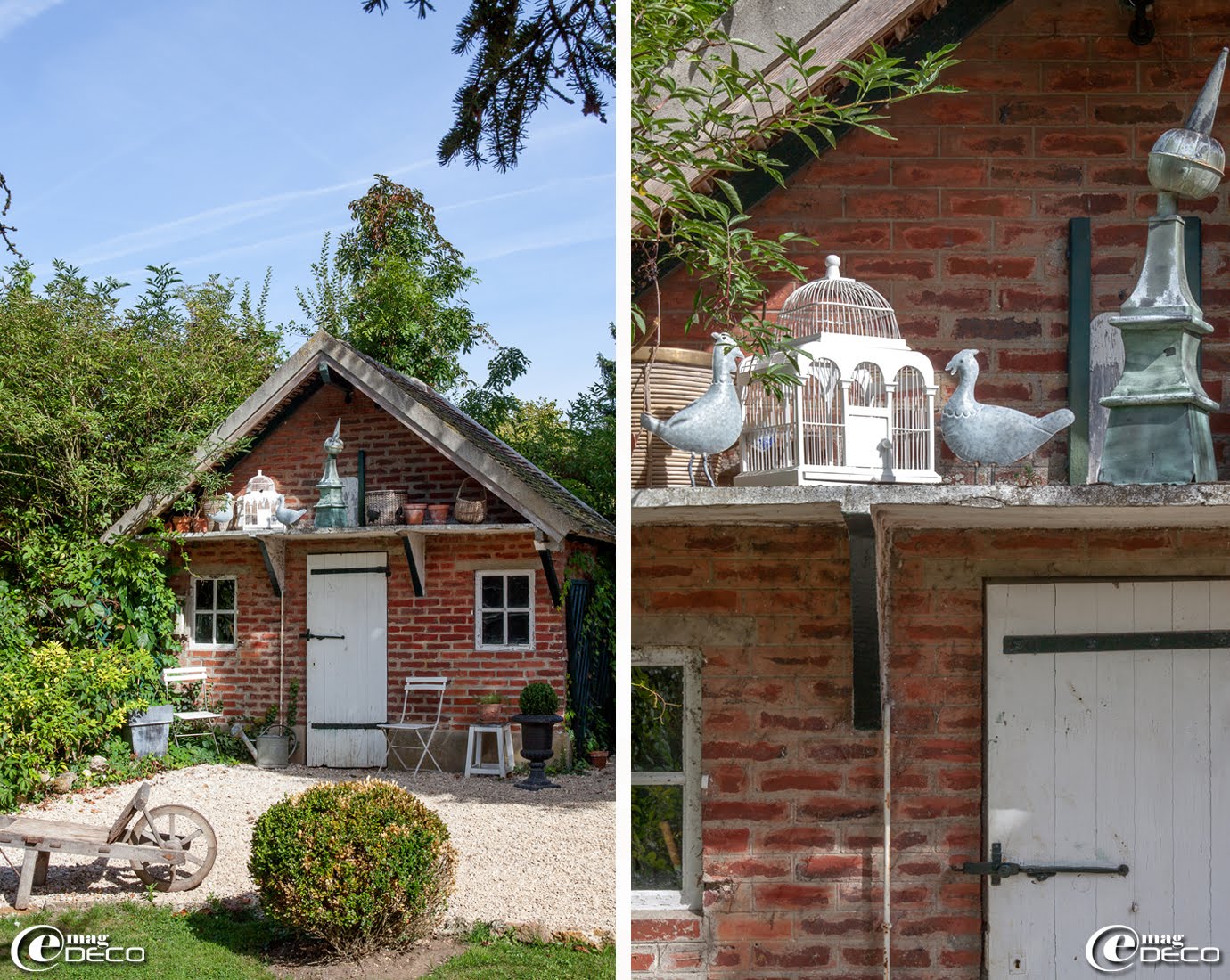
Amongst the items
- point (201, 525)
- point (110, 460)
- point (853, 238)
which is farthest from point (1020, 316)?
point (110, 460)

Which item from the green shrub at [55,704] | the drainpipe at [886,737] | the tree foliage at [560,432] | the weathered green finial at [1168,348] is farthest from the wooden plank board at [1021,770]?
the green shrub at [55,704]

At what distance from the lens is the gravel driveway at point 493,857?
2.67 m

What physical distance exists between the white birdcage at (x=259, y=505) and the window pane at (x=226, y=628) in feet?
0.80

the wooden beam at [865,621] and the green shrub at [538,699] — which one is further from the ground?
the wooden beam at [865,621]

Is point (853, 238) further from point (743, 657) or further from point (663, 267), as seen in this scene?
point (743, 657)

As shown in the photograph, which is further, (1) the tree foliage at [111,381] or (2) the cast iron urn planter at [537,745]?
(1) the tree foliage at [111,381]

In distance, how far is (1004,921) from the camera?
2701mm

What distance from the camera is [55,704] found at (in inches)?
113

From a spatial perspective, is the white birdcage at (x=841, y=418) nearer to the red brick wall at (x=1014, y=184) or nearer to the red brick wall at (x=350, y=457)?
the red brick wall at (x=1014, y=184)

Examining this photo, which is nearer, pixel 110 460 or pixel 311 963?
pixel 311 963

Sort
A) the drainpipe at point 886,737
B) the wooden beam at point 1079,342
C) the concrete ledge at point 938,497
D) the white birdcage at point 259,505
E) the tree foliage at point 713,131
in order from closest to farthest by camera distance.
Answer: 1. the concrete ledge at point 938,497
2. the tree foliage at point 713,131
3. the drainpipe at point 886,737
4. the wooden beam at point 1079,342
5. the white birdcage at point 259,505

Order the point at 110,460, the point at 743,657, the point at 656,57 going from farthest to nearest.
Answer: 1. the point at 110,460
2. the point at 743,657
3. the point at 656,57

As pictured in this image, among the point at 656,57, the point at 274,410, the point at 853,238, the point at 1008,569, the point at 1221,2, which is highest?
the point at 1221,2

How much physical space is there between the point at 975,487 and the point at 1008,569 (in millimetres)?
812
